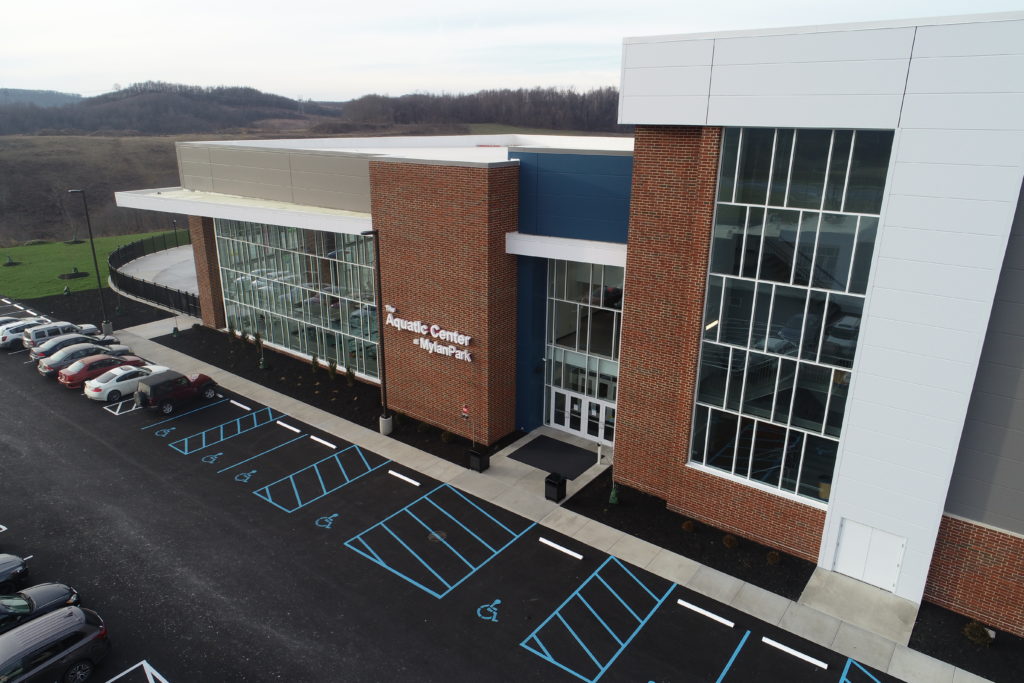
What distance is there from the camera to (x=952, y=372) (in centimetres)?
1545

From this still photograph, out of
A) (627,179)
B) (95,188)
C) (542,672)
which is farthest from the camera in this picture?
(95,188)

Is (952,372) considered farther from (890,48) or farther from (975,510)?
(890,48)

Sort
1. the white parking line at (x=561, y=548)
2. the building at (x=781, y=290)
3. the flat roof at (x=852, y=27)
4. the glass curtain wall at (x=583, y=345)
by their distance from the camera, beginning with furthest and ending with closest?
the glass curtain wall at (x=583, y=345) < the white parking line at (x=561, y=548) < the building at (x=781, y=290) < the flat roof at (x=852, y=27)


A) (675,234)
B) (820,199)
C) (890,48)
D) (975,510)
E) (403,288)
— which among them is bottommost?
(975,510)

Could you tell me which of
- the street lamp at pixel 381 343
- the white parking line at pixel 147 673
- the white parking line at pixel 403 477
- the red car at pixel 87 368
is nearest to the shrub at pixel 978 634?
the white parking line at pixel 403 477

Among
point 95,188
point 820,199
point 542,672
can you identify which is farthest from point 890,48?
point 95,188

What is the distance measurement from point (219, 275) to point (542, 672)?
30871 mm

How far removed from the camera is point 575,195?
2248 centimetres

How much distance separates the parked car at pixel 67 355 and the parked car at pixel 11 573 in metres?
16.9

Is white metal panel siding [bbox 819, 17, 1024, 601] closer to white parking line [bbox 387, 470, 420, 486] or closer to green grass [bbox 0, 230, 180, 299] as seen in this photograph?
white parking line [bbox 387, 470, 420, 486]

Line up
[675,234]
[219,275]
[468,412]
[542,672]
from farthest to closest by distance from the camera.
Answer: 1. [219,275]
2. [468,412]
3. [675,234]
4. [542,672]

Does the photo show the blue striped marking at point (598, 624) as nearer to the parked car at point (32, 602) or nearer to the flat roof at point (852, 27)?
the parked car at point (32, 602)

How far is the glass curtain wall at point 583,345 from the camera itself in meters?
24.2

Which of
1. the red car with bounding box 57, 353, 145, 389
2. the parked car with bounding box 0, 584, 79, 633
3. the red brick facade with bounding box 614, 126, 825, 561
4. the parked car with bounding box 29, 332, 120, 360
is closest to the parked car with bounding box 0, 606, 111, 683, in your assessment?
the parked car with bounding box 0, 584, 79, 633
